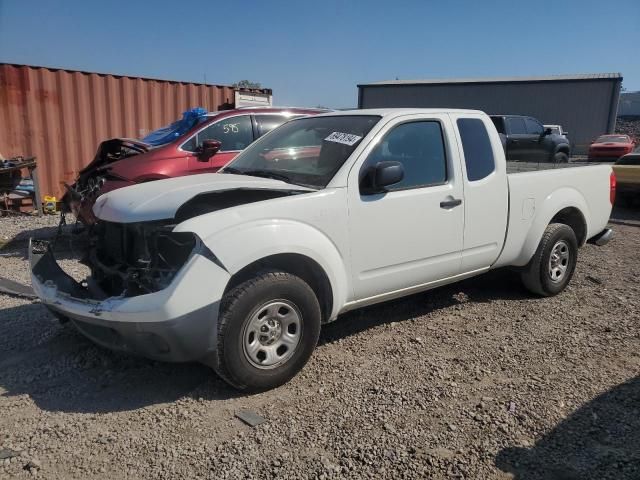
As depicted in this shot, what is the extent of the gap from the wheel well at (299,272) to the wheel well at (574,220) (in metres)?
3.00

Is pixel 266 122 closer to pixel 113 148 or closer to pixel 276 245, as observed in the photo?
pixel 113 148

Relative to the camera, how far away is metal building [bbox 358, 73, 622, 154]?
104ft

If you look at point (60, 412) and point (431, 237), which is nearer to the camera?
point (60, 412)

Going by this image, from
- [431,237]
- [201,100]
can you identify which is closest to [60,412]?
[431,237]

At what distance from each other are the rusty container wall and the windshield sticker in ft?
25.7

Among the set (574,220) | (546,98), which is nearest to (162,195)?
(574,220)

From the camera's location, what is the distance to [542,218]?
500 centimetres

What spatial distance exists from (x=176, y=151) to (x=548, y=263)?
458 centimetres

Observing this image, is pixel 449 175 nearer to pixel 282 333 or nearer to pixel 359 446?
pixel 282 333

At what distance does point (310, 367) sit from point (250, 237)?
1.14 meters

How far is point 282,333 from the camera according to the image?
341cm

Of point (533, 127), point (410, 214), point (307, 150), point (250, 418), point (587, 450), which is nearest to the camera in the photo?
point (587, 450)

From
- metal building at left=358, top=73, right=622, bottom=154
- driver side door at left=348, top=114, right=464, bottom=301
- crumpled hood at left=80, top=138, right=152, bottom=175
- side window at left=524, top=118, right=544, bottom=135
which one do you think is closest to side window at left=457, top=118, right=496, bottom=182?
driver side door at left=348, top=114, right=464, bottom=301

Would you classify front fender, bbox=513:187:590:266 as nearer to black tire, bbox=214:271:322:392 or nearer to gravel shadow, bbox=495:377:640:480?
gravel shadow, bbox=495:377:640:480
